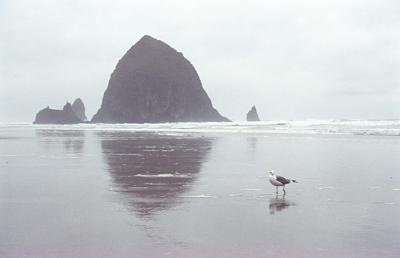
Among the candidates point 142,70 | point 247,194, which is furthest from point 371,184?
point 142,70

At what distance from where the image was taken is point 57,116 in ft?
481

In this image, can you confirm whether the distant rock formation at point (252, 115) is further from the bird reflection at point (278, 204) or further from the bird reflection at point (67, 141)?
the bird reflection at point (278, 204)

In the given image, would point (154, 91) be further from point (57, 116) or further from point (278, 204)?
point (278, 204)

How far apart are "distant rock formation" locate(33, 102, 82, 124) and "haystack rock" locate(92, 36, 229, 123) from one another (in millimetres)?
7257

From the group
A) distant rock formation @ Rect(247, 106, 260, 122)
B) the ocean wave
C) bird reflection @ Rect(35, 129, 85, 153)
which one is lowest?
bird reflection @ Rect(35, 129, 85, 153)

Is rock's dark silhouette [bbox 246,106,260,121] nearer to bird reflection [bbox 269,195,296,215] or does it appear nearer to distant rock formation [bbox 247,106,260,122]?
distant rock formation [bbox 247,106,260,122]

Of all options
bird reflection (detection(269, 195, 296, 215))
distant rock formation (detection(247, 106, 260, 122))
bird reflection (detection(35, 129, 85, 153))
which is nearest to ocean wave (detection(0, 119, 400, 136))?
bird reflection (detection(35, 129, 85, 153))

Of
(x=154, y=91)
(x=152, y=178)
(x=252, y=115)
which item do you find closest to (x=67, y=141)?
(x=152, y=178)

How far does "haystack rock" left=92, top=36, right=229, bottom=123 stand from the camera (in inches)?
5610

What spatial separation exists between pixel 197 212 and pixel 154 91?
13968cm

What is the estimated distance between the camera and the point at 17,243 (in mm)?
6832

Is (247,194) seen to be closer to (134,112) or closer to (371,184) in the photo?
(371,184)

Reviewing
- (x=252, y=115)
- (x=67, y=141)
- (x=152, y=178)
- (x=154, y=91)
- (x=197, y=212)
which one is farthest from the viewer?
(x=252, y=115)

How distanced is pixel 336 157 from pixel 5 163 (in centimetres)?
1420
